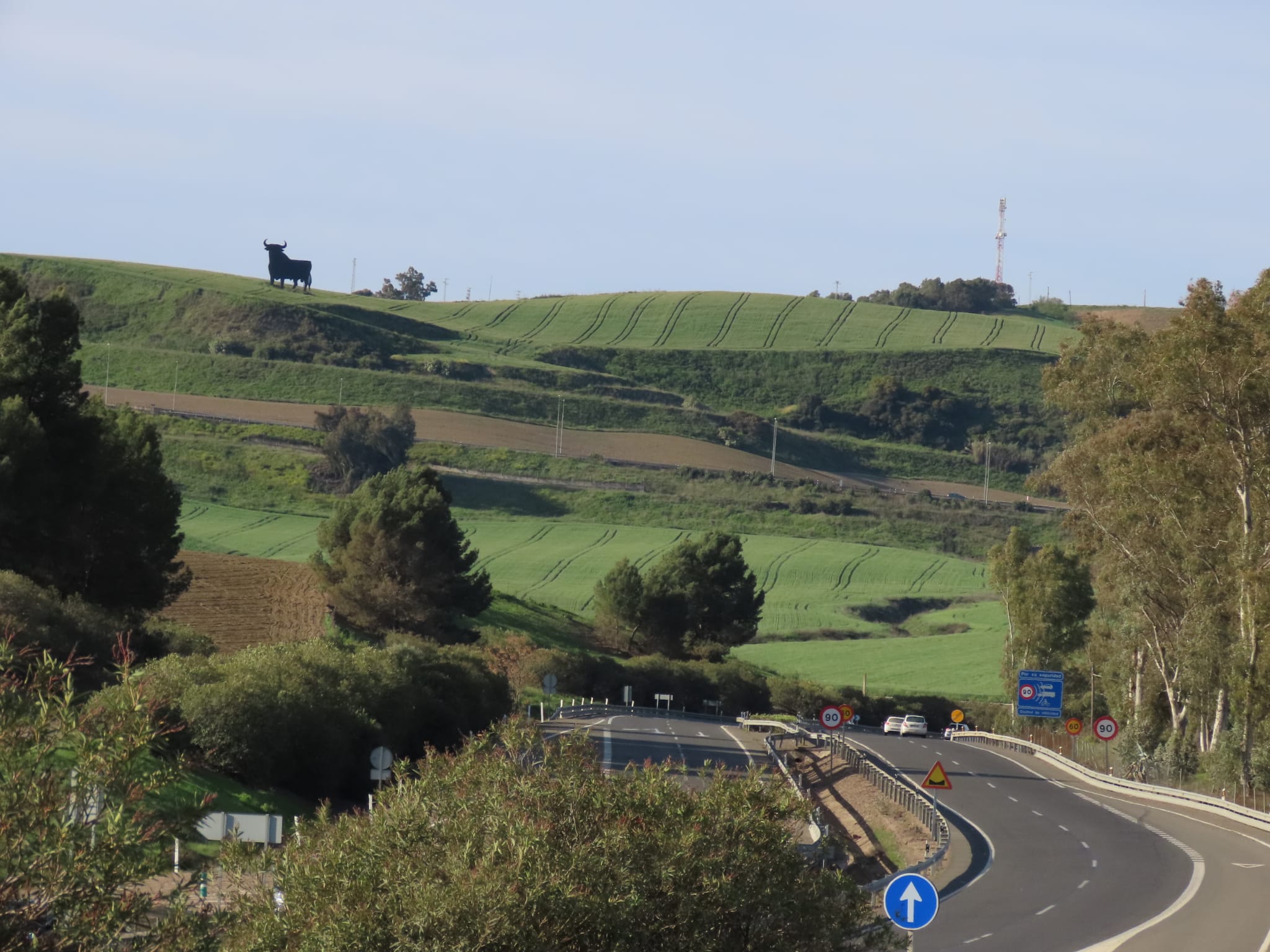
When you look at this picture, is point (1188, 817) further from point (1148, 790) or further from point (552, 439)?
point (552, 439)

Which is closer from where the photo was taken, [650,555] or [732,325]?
[650,555]

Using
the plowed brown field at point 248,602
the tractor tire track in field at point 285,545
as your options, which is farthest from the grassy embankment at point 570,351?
the plowed brown field at point 248,602

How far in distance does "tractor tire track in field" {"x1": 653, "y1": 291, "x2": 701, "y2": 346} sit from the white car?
362 feet

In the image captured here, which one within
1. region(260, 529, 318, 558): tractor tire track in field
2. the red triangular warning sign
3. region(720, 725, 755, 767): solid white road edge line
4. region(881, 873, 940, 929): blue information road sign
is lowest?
region(720, 725, 755, 767): solid white road edge line

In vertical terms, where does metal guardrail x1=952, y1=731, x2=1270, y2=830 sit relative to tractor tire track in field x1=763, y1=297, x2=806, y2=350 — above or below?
below

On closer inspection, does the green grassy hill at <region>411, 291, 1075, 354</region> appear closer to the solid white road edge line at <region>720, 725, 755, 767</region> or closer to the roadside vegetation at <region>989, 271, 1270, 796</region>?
the solid white road edge line at <region>720, 725, 755, 767</region>

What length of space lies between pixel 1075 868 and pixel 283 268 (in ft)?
523

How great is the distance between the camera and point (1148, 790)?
1610 inches

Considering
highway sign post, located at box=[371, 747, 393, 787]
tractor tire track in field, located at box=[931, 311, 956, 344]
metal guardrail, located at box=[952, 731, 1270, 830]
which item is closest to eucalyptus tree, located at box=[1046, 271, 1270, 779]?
metal guardrail, located at box=[952, 731, 1270, 830]

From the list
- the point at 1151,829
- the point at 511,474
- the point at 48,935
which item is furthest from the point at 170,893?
the point at 511,474

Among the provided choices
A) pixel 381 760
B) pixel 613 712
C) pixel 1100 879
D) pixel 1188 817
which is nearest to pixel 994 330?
pixel 613 712

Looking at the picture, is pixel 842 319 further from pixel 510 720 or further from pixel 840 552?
pixel 510 720

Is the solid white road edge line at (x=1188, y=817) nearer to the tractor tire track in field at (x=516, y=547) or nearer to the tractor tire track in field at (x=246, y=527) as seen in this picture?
the tractor tire track in field at (x=516, y=547)

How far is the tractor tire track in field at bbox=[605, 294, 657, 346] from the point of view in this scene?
6900 inches
